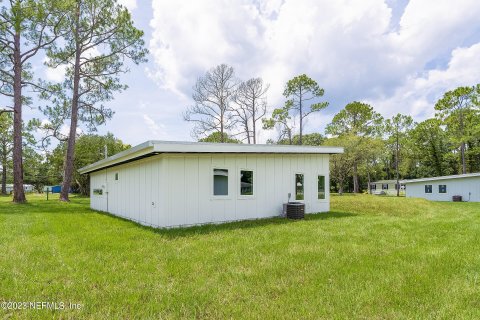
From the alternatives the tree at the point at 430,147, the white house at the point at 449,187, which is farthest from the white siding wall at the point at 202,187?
the tree at the point at 430,147

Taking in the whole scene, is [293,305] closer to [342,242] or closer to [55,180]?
[342,242]

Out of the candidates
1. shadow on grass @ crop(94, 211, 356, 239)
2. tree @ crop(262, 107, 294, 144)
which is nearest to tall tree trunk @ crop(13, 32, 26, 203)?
shadow on grass @ crop(94, 211, 356, 239)

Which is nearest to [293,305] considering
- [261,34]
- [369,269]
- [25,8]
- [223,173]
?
[369,269]

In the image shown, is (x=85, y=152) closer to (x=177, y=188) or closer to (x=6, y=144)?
(x=6, y=144)

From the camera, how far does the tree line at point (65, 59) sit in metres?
15.4

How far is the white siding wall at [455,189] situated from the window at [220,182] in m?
22.1

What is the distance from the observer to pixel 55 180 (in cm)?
3834

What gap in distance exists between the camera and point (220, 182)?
8664 mm

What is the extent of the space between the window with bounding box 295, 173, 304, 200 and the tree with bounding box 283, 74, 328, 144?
646 inches

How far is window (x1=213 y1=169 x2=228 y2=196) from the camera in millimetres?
8555

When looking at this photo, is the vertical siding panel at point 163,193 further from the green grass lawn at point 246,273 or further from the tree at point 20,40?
the tree at point 20,40

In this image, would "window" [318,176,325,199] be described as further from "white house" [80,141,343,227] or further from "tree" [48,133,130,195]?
"tree" [48,133,130,195]

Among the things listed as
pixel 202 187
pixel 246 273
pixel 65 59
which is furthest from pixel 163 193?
pixel 65 59

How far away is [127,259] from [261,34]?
12.1 meters
